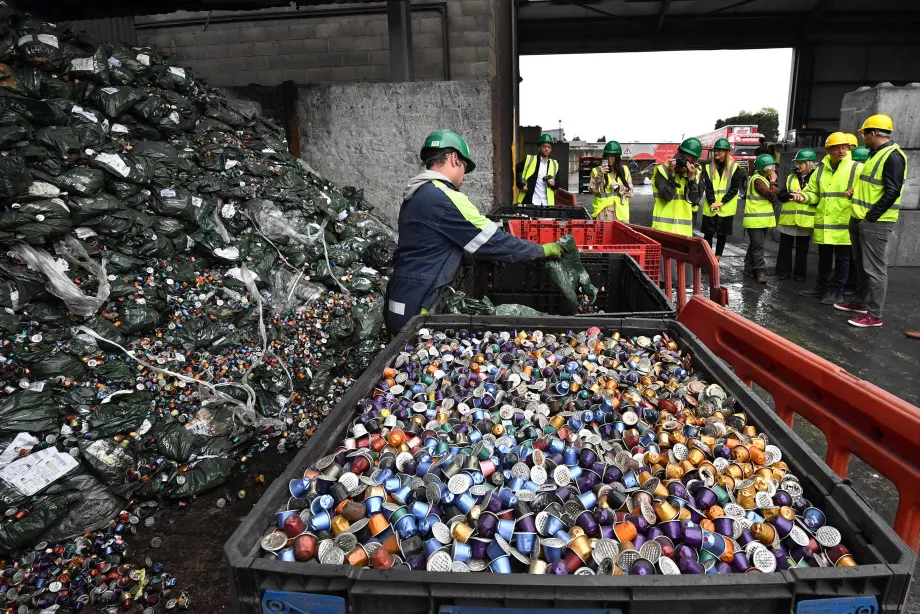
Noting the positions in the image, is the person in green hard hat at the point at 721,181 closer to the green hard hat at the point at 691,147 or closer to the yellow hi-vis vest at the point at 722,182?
the yellow hi-vis vest at the point at 722,182

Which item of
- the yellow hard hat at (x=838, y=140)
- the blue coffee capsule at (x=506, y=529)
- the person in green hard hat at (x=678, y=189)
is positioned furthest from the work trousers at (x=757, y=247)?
the blue coffee capsule at (x=506, y=529)

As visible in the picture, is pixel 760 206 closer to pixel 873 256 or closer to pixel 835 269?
pixel 835 269

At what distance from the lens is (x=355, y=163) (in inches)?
283

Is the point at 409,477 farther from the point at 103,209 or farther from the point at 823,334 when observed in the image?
the point at 823,334

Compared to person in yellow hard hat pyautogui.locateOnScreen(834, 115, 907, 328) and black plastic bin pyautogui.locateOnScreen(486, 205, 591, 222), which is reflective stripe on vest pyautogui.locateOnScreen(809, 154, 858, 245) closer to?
person in yellow hard hat pyautogui.locateOnScreen(834, 115, 907, 328)

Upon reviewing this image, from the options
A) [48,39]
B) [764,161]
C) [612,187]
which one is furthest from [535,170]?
[48,39]

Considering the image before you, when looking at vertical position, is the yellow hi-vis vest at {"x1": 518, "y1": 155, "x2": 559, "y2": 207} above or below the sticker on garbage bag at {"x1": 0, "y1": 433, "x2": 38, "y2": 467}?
above

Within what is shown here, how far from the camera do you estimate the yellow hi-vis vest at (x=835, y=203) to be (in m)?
6.56

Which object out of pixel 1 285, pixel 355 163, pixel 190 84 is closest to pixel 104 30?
pixel 190 84

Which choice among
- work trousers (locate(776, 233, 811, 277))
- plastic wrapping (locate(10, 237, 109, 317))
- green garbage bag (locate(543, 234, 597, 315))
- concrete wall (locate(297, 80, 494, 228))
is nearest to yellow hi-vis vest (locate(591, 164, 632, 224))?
concrete wall (locate(297, 80, 494, 228))

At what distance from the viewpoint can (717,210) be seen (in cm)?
838

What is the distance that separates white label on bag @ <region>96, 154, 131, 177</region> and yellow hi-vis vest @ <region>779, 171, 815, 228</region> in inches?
331

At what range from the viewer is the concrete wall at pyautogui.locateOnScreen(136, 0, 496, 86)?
8.55 m

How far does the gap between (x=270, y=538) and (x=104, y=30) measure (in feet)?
31.8
